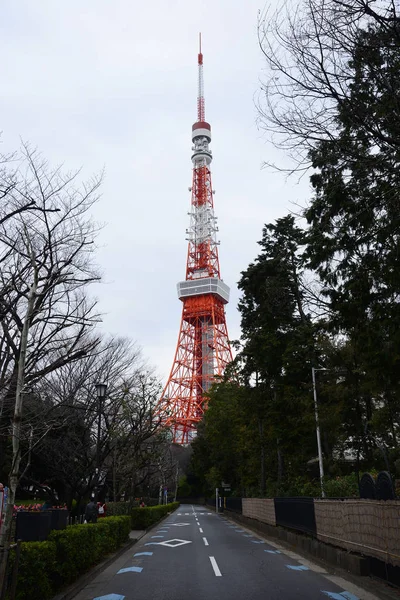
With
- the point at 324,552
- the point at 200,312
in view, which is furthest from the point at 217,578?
the point at 200,312

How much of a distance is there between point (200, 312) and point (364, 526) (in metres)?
68.5

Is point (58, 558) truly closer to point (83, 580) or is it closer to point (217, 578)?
point (83, 580)

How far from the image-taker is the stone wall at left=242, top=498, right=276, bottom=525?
773 inches

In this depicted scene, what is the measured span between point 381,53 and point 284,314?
49.6ft

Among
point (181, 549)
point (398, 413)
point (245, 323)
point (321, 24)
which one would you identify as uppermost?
point (245, 323)

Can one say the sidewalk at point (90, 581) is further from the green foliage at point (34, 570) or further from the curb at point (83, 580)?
the green foliage at point (34, 570)

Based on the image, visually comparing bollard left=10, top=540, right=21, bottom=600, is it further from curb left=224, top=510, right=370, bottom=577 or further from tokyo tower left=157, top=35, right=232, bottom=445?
tokyo tower left=157, top=35, right=232, bottom=445

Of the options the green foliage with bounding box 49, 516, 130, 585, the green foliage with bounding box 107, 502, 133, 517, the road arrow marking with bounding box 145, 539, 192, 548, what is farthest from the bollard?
the green foliage with bounding box 107, 502, 133, 517

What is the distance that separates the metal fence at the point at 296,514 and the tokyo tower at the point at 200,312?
52.8m

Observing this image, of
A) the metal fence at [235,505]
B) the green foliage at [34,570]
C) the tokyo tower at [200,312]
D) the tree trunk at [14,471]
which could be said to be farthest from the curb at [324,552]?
the tokyo tower at [200,312]

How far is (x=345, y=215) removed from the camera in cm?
880

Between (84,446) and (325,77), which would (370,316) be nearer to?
(325,77)

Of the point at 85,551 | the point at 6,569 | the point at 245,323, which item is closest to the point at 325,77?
the point at 6,569

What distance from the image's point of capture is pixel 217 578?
9586 mm
